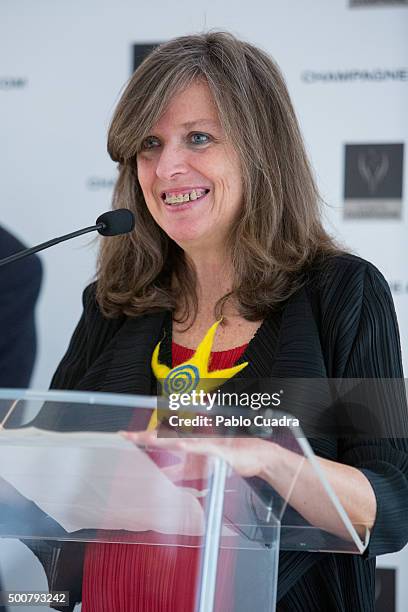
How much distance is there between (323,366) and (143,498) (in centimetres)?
55

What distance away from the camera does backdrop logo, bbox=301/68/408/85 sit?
225 cm

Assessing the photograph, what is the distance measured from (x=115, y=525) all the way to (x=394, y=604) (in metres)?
1.58

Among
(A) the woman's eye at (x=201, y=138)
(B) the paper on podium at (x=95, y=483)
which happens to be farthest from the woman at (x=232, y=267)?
(B) the paper on podium at (x=95, y=483)

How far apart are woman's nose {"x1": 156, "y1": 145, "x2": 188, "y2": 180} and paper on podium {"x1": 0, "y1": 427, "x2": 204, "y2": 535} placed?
0.73 metres

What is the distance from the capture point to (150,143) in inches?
A: 62.3

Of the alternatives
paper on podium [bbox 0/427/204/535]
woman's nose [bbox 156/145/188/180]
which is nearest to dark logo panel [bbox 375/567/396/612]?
woman's nose [bbox 156/145/188/180]

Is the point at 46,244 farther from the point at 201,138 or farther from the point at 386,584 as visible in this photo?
the point at 386,584

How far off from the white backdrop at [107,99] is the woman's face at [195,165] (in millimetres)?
818

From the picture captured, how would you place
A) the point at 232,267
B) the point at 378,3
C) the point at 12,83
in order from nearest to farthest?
the point at 232,267 < the point at 378,3 < the point at 12,83

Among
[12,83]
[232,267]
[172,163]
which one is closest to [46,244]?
[172,163]

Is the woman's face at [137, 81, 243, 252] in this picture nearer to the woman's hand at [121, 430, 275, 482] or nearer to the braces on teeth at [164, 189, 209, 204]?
the braces on teeth at [164, 189, 209, 204]

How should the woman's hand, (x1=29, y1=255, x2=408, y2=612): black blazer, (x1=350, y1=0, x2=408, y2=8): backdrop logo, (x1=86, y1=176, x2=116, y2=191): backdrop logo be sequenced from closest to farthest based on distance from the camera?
the woman's hand
(x1=29, y1=255, x2=408, y2=612): black blazer
(x1=350, y1=0, x2=408, y2=8): backdrop logo
(x1=86, y1=176, x2=116, y2=191): backdrop logo

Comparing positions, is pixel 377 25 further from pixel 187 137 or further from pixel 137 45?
pixel 187 137

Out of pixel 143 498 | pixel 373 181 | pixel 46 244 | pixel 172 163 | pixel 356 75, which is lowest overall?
pixel 143 498
